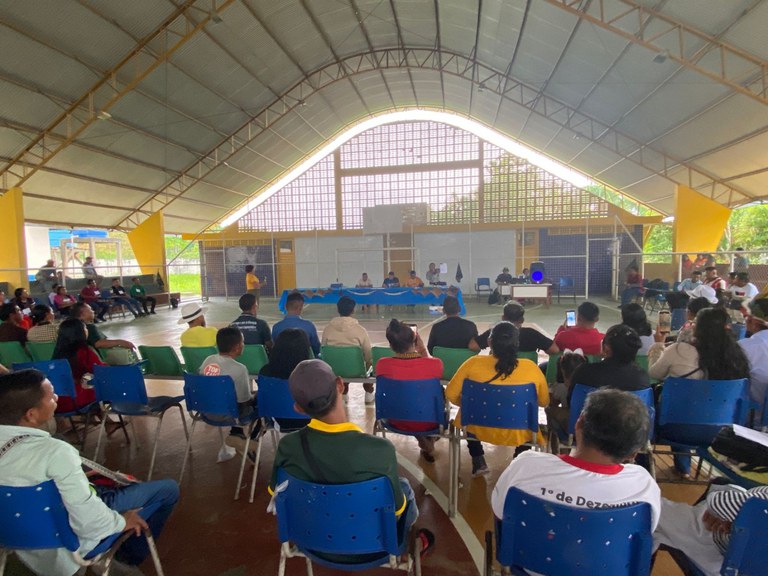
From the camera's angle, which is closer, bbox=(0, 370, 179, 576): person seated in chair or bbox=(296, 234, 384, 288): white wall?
bbox=(0, 370, 179, 576): person seated in chair

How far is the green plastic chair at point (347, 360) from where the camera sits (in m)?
3.78

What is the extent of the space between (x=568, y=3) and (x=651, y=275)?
36.8 ft

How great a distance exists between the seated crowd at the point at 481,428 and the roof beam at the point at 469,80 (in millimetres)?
10902

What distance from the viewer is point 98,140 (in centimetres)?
1204

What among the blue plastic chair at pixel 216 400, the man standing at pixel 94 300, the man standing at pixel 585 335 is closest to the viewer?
the blue plastic chair at pixel 216 400

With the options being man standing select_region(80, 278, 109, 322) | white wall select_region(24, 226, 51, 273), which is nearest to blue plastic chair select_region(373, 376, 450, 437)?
man standing select_region(80, 278, 109, 322)

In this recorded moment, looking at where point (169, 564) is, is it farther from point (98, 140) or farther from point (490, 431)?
point (98, 140)

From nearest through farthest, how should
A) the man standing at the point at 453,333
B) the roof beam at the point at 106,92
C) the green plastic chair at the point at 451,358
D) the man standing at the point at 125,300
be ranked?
the green plastic chair at the point at 451,358, the man standing at the point at 453,333, the roof beam at the point at 106,92, the man standing at the point at 125,300

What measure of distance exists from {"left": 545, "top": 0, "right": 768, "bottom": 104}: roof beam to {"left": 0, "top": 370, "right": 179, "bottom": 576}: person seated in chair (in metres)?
8.91

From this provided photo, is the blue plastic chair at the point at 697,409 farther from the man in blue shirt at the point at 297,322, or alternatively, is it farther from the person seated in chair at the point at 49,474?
the man in blue shirt at the point at 297,322

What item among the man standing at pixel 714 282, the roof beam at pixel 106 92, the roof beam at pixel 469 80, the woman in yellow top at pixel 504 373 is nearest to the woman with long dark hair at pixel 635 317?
the woman in yellow top at pixel 504 373

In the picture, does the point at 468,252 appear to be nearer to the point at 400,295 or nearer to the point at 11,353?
the point at 400,295

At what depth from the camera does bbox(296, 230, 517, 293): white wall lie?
1627cm

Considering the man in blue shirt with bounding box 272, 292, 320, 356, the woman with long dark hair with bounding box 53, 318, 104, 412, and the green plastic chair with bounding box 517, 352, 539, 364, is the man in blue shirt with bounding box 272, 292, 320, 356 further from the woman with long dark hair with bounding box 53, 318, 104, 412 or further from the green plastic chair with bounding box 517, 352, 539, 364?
the green plastic chair with bounding box 517, 352, 539, 364
